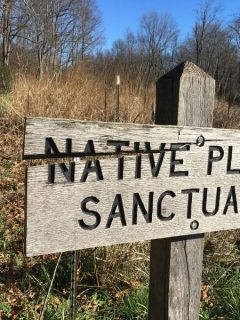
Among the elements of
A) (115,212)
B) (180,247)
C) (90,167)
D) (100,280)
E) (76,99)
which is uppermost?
(76,99)

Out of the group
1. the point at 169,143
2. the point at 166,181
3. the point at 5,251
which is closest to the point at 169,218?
the point at 166,181

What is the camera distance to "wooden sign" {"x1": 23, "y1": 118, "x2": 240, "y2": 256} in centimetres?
122

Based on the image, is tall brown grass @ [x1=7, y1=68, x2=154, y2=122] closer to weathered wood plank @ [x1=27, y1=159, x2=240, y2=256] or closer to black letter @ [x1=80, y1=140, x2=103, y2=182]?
weathered wood plank @ [x1=27, y1=159, x2=240, y2=256]

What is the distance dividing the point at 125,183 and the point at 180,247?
352 mm

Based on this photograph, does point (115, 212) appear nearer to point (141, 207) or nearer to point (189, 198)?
point (141, 207)

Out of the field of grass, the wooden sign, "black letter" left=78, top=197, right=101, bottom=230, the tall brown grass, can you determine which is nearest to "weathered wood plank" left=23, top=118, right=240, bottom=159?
the wooden sign

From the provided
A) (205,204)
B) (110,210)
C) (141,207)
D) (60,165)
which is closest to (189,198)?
(205,204)

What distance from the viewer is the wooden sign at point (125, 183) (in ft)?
3.99

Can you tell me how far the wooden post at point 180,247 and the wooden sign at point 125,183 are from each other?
0.07m

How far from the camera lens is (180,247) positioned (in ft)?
4.95

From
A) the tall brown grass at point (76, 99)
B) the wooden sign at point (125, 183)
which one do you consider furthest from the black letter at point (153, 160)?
the tall brown grass at point (76, 99)

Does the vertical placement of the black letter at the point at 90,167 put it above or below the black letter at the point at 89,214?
above

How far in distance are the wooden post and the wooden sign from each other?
0.24 ft

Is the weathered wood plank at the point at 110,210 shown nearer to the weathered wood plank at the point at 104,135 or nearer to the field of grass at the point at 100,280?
the weathered wood plank at the point at 104,135
